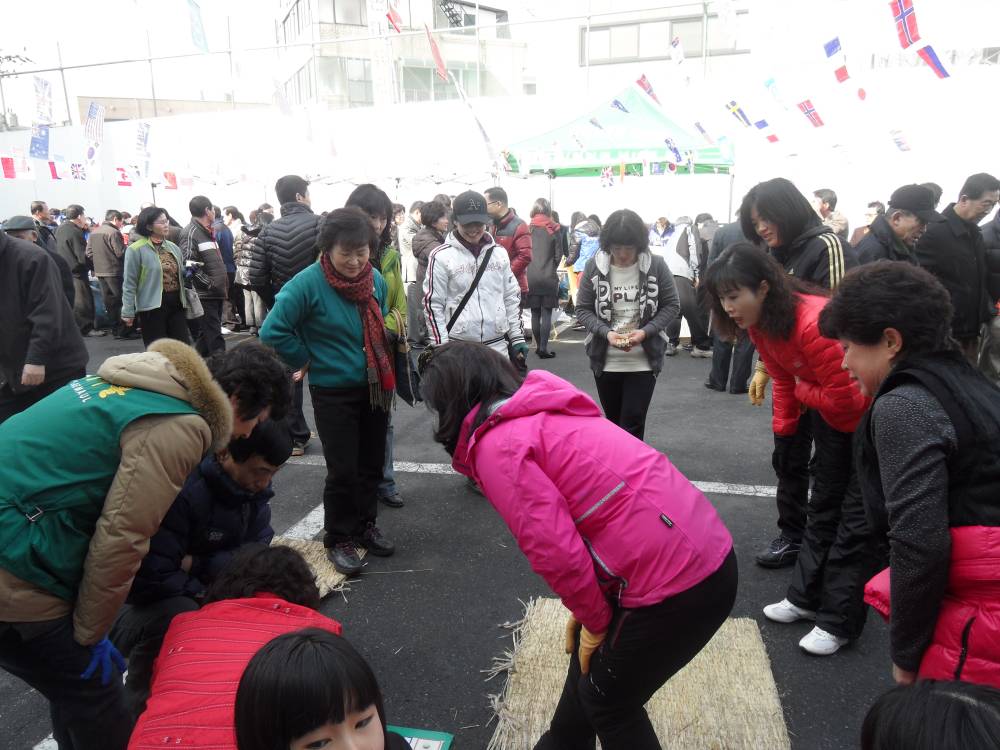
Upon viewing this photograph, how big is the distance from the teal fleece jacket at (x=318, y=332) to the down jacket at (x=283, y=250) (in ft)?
3.96

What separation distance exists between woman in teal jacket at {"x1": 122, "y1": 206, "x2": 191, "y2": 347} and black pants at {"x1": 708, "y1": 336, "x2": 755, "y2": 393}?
544cm

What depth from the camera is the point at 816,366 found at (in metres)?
2.57

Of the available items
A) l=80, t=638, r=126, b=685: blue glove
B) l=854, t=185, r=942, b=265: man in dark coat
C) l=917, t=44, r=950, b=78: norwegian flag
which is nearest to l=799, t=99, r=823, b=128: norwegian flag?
l=917, t=44, r=950, b=78: norwegian flag

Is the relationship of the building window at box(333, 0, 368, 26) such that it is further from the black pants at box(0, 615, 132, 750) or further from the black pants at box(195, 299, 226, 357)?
the black pants at box(0, 615, 132, 750)

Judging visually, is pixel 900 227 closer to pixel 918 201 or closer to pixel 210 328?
pixel 918 201

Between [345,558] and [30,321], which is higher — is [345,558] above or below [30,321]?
below

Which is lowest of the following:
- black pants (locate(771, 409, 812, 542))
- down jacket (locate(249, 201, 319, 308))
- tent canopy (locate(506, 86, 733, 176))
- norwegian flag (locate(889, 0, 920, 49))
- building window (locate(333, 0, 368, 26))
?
black pants (locate(771, 409, 812, 542))

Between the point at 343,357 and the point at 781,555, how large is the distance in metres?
2.42

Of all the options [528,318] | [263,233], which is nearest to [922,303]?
[263,233]

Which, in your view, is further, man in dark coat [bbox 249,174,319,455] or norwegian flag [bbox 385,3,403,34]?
norwegian flag [bbox 385,3,403,34]

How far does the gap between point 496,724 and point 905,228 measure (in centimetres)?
470

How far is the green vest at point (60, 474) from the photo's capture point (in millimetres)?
1651

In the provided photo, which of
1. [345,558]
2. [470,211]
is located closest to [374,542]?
[345,558]

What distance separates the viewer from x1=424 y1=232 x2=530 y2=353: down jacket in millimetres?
4129
